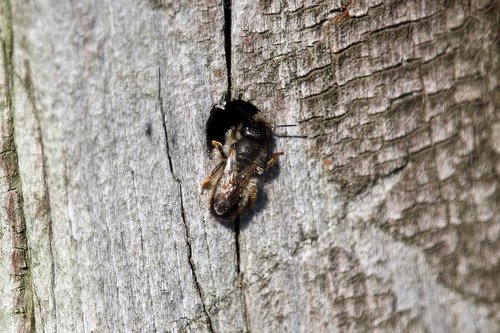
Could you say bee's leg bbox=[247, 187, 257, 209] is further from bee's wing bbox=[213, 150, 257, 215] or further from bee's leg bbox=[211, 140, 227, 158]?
bee's leg bbox=[211, 140, 227, 158]

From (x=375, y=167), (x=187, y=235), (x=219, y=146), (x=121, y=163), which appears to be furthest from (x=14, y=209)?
(x=375, y=167)

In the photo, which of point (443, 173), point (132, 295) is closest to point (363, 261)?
point (443, 173)

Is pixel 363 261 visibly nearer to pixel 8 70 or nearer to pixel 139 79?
pixel 139 79

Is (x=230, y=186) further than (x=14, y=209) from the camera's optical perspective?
Yes

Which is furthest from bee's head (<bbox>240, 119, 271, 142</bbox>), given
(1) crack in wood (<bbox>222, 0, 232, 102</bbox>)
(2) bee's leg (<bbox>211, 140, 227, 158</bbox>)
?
(1) crack in wood (<bbox>222, 0, 232, 102</bbox>)

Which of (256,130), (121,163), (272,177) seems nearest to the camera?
(121,163)

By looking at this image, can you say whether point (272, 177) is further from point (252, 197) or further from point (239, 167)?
point (239, 167)

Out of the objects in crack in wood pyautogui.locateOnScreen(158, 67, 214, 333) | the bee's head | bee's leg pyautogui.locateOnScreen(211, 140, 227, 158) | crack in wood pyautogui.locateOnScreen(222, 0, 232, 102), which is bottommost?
crack in wood pyautogui.locateOnScreen(158, 67, 214, 333)
